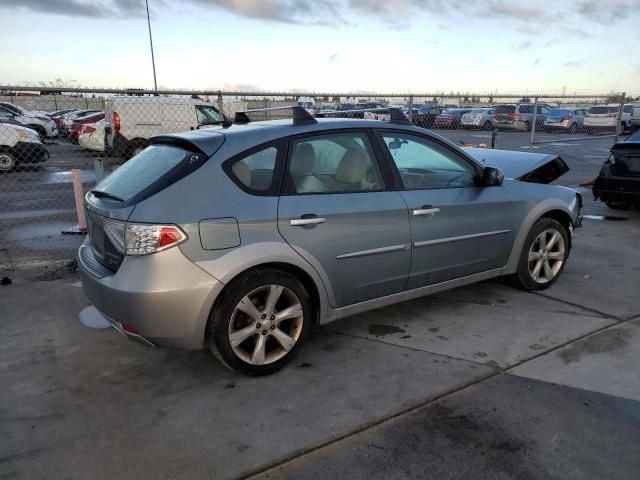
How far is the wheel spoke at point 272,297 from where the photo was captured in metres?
3.25

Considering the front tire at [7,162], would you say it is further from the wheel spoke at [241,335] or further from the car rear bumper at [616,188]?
the car rear bumper at [616,188]

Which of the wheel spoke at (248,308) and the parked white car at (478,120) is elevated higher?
the parked white car at (478,120)

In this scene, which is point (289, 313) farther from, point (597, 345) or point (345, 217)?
point (597, 345)

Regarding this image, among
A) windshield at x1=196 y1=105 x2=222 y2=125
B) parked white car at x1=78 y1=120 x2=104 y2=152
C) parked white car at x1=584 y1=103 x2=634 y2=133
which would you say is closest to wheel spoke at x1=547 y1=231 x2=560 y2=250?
windshield at x1=196 y1=105 x2=222 y2=125

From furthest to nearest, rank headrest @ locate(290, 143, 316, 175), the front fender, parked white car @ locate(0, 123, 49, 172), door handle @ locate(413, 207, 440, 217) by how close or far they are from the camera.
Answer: parked white car @ locate(0, 123, 49, 172) → the front fender → door handle @ locate(413, 207, 440, 217) → headrest @ locate(290, 143, 316, 175)

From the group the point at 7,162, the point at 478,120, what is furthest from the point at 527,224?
the point at 478,120

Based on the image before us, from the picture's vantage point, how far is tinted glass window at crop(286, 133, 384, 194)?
339cm

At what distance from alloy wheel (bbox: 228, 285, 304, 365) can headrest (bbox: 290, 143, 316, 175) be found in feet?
2.53

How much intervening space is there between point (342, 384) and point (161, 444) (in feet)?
3.68

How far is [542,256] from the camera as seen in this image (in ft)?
15.6

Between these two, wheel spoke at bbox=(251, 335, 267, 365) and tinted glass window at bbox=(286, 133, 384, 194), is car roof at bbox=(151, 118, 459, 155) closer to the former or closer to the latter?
tinted glass window at bbox=(286, 133, 384, 194)

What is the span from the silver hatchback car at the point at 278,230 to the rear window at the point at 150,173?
0.01 metres

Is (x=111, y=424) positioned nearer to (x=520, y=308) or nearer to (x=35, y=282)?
(x=35, y=282)

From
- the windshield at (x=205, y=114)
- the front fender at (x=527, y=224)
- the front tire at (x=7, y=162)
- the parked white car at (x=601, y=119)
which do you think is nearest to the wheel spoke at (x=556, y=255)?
the front fender at (x=527, y=224)
